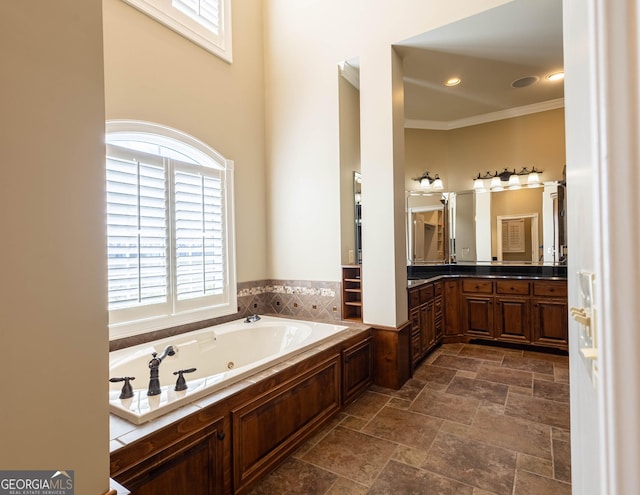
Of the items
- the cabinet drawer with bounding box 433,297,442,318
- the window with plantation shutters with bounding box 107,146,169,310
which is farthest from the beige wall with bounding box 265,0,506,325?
the window with plantation shutters with bounding box 107,146,169,310

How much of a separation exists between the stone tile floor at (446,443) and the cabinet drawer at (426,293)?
844mm

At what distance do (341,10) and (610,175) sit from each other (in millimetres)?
3702

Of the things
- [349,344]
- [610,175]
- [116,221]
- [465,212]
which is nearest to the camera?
[610,175]

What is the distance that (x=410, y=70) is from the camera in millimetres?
3562

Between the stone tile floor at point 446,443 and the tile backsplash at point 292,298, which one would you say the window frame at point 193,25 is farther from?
the stone tile floor at point 446,443

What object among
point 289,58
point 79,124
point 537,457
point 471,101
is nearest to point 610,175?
point 79,124

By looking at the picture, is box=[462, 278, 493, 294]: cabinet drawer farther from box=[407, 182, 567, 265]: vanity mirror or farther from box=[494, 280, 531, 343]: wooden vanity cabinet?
box=[407, 182, 567, 265]: vanity mirror

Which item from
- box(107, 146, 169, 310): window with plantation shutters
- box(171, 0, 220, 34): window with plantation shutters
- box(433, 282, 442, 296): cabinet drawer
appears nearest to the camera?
box(107, 146, 169, 310): window with plantation shutters

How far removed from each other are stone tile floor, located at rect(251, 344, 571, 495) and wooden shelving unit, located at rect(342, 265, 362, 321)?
761 mm

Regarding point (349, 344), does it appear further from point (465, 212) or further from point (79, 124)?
point (465, 212)

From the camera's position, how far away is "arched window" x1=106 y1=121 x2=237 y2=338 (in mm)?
2463

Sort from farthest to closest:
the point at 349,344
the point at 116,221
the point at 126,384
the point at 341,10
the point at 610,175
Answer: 1. the point at 341,10
2. the point at 349,344
3. the point at 116,221
4. the point at 126,384
5. the point at 610,175

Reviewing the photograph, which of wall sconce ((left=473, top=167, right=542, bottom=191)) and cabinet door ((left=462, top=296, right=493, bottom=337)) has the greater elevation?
wall sconce ((left=473, top=167, right=542, bottom=191))

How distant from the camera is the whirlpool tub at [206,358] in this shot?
159 cm
